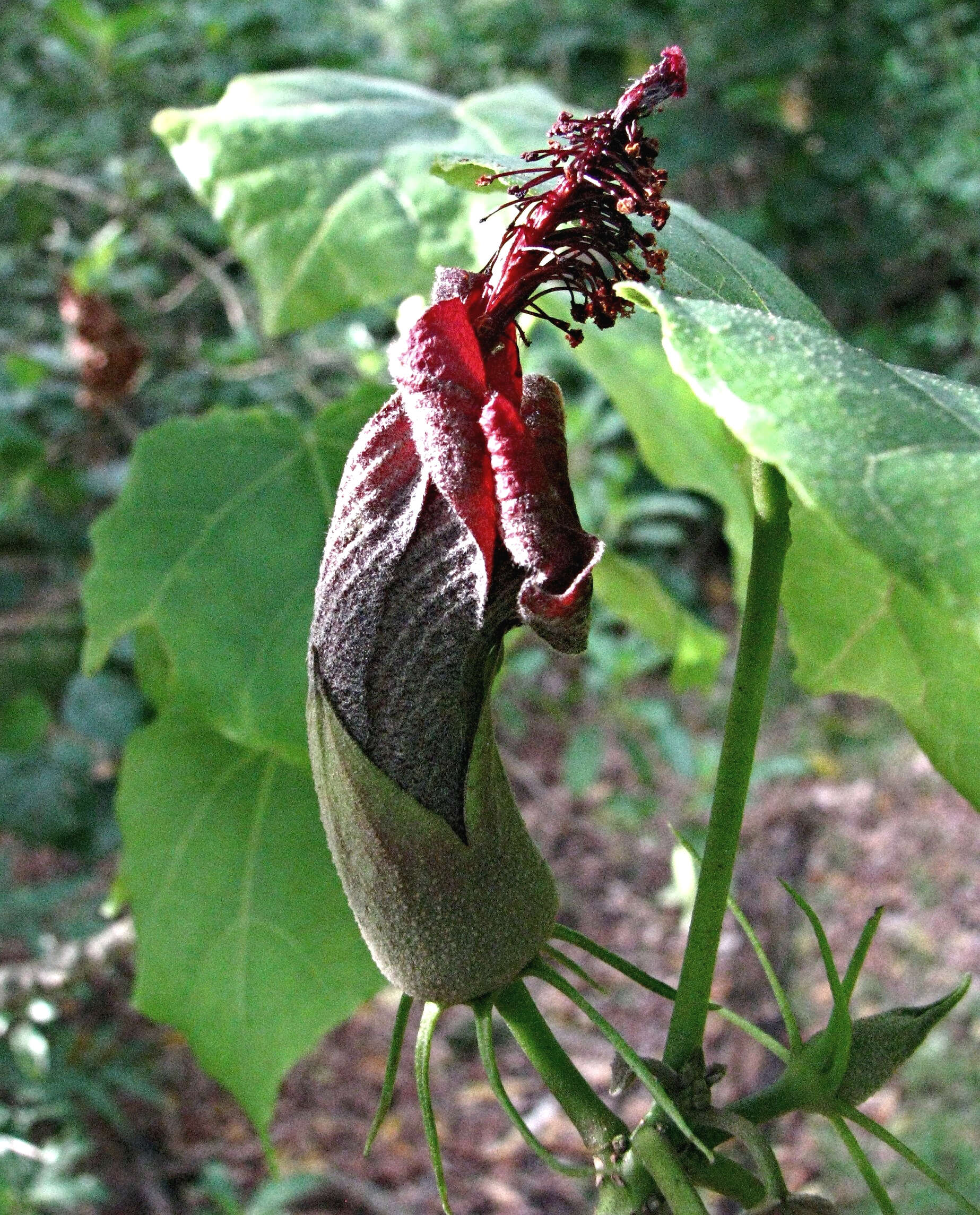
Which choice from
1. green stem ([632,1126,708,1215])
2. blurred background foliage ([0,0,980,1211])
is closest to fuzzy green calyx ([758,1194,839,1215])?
green stem ([632,1126,708,1215])

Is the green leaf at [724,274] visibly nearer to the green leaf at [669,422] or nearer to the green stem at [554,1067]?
the green leaf at [669,422]

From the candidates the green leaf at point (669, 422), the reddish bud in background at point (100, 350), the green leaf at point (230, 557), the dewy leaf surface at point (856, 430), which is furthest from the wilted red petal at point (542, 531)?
the reddish bud in background at point (100, 350)

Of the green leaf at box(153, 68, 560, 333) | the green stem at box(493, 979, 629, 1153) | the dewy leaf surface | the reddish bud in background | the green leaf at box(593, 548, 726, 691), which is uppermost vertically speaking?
the reddish bud in background

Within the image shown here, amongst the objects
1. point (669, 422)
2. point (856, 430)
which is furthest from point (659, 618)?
point (856, 430)

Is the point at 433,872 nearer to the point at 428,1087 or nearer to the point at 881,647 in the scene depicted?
the point at 428,1087

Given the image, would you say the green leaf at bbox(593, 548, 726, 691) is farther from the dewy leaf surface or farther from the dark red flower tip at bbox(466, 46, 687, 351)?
the dewy leaf surface

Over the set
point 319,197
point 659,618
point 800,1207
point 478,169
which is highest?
point 319,197

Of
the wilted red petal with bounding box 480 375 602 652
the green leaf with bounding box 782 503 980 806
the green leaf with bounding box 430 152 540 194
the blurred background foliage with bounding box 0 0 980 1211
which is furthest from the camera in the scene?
the blurred background foliage with bounding box 0 0 980 1211
